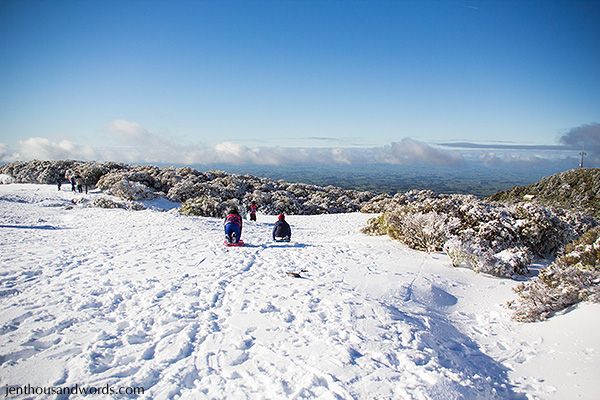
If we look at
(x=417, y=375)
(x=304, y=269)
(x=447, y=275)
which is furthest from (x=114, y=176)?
(x=417, y=375)

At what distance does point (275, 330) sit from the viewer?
204 inches

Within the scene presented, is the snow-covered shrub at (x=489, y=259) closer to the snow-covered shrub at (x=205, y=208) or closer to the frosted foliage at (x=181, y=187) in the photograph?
the snow-covered shrub at (x=205, y=208)

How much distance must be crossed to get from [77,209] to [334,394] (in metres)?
22.4

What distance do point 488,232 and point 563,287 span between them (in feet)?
14.1

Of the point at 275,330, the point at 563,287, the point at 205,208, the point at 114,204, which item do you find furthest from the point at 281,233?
the point at 114,204

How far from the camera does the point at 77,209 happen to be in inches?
811

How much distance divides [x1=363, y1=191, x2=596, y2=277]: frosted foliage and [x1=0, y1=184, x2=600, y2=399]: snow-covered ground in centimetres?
59

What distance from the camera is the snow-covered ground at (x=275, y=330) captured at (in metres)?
3.99

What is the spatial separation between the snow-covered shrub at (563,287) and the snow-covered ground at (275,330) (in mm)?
279

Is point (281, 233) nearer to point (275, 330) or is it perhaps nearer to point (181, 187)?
point (275, 330)

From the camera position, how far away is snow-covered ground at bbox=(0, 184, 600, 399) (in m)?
3.99

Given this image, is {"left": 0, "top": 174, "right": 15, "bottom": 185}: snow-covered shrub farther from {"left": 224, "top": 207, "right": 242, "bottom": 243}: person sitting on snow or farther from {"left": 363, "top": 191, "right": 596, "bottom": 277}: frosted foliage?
{"left": 363, "top": 191, "right": 596, "bottom": 277}: frosted foliage

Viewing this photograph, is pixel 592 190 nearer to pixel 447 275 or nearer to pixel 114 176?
pixel 447 275

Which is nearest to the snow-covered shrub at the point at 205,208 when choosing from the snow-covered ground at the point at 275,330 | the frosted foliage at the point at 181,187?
the frosted foliage at the point at 181,187
